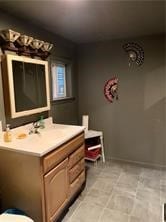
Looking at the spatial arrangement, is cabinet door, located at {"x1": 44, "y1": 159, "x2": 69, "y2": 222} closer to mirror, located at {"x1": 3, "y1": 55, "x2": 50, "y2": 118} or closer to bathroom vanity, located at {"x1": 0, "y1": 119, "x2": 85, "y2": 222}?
bathroom vanity, located at {"x1": 0, "y1": 119, "x2": 85, "y2": 222}

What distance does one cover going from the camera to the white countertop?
160cm

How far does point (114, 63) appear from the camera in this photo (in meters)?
3.25

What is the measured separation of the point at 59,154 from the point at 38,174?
1.02ft

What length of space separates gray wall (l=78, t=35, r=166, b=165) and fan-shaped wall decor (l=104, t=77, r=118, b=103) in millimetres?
72

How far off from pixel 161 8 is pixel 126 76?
1.38 m

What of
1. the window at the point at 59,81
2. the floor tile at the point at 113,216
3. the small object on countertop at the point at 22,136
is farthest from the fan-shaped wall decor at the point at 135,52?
the floor tile at the point at 113,216

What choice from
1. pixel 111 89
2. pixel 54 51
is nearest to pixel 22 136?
pixel 54 51

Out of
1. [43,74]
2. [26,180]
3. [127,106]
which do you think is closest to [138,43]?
[127,106]

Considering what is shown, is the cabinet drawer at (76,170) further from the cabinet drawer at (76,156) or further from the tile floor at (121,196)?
the tile floor at (121,196)

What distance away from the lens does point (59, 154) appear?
183 centimetres

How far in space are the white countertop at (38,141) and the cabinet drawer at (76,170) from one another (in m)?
0.39

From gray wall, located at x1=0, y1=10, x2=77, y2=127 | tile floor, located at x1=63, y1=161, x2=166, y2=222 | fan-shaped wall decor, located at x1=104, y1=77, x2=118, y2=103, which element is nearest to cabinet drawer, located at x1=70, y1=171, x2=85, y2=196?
tile floor, located at x1=63, y1=161, x2=166, y2=222

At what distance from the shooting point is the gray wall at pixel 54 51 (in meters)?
1.96

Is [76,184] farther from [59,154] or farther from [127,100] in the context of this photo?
[127,100]
